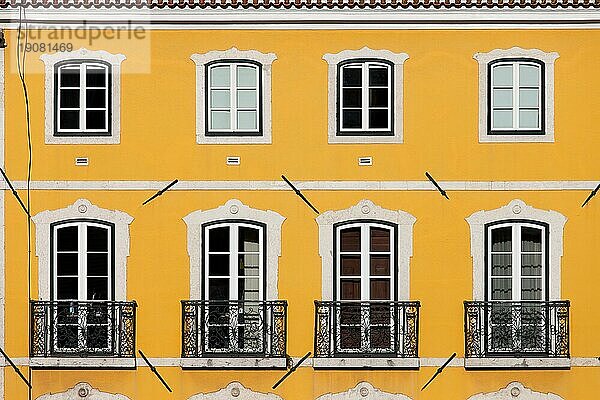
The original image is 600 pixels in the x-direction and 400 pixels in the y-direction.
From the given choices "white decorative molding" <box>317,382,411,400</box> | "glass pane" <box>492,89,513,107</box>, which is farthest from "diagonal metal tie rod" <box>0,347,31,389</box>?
"glass pane" <box>492,89,513,107</box>

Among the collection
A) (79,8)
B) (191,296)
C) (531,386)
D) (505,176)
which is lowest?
(531,386)

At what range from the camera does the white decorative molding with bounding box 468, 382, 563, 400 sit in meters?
17.5

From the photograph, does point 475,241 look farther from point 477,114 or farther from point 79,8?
point 79,8

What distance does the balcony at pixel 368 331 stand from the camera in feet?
57.2

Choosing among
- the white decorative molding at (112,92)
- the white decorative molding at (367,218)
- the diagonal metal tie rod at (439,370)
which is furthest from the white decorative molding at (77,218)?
the diagonal metal tie rod at (439,370)

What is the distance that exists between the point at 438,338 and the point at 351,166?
119 inches

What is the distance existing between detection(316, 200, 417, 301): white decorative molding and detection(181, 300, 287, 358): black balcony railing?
0.89m

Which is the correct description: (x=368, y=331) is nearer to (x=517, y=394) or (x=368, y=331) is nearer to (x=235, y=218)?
(x=517, y=394)

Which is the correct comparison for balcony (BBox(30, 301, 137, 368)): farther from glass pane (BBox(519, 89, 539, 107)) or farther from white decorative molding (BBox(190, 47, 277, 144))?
glass pane (BBox(519, 89, 539, 107))

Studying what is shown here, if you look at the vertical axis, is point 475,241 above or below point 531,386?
above

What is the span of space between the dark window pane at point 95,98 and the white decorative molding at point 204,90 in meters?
1.50

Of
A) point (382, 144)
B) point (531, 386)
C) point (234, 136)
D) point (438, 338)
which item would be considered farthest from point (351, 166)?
point (531, 386)

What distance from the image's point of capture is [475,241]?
57.7 feet

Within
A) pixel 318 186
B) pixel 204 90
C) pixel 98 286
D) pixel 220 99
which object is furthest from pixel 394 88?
pixel 98 286
